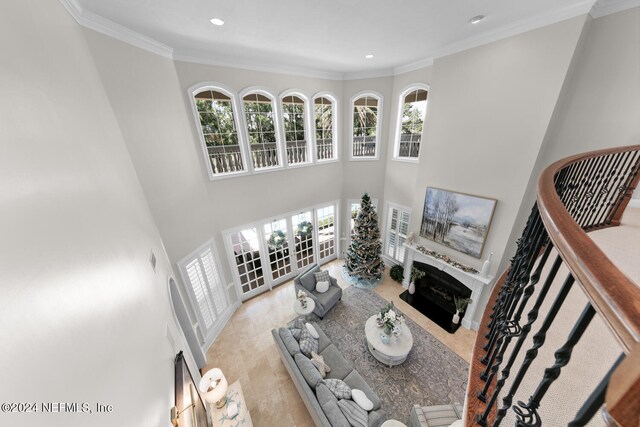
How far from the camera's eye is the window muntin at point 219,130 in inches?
178

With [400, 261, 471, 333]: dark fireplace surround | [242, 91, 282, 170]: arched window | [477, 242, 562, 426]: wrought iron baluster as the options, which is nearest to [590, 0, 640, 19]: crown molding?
[477, 242, 562, 426]: wrought iron baluster

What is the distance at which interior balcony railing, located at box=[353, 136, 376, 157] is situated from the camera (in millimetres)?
6395

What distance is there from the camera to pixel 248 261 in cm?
589

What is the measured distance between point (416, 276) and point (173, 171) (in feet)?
18.7

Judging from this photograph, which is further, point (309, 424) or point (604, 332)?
point (309, 424)

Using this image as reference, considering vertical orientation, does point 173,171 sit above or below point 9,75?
below

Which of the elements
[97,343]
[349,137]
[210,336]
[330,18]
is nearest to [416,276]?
[349,137]

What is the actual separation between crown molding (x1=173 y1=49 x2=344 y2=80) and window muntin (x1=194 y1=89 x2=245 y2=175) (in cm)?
51

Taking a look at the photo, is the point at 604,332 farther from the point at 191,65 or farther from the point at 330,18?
the point at 191,65

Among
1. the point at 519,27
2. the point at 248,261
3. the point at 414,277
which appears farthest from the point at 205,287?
the point at 519,27

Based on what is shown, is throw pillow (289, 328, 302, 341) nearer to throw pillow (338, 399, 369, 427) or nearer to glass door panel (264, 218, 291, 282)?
throw pillow (338, 399, 369, 427)

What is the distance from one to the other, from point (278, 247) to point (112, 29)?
197 inches

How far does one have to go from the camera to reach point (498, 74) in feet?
12.0

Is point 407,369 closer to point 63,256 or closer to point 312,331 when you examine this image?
point 312,331
